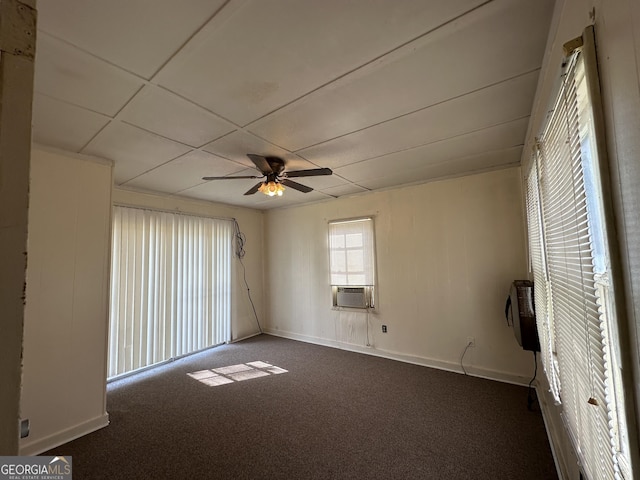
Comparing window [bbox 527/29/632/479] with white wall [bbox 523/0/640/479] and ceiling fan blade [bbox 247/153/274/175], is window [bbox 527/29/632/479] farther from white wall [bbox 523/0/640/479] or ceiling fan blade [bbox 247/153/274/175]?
ceiling fan blade [bbox 247/153/274/175]

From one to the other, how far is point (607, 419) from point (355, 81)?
1812 mm

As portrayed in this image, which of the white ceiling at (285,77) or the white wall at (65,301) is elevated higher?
the white ceiling at (285,77)

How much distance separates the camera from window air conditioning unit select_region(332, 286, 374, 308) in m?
4.32

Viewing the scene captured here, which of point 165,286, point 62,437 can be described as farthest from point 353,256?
point 62,437

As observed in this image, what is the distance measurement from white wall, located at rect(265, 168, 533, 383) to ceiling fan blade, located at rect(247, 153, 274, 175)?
6.85 ft

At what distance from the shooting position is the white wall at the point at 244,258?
4477mm

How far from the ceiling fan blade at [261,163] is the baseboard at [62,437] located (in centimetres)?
267

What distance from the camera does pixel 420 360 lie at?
3803 mm

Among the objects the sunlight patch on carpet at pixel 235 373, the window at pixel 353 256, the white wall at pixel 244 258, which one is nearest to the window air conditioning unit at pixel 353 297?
the window at pixel 353 256

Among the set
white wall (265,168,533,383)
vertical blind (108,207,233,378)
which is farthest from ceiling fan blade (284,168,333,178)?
vertical blind (108,207,233,378)

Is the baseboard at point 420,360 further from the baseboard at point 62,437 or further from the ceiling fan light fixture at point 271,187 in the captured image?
the baseboard at point 62,437

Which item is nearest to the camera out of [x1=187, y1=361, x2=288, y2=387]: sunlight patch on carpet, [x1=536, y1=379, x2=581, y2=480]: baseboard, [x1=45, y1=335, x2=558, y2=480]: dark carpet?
Result: [x1=536, y1=379, x2=581, y2=480]: baseboard

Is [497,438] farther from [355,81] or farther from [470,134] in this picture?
[355,81]

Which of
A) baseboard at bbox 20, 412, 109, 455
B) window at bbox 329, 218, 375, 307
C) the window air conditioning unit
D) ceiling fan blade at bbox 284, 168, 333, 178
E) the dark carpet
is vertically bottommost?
the dark carpet
